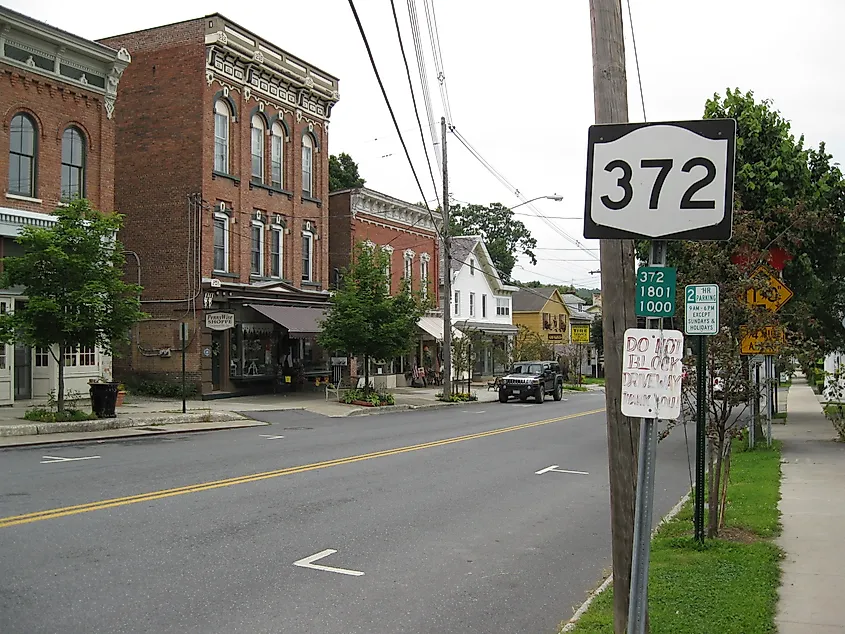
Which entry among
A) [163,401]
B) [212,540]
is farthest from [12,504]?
[163,401]

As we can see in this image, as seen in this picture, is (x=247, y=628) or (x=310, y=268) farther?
(x=310, y=268)

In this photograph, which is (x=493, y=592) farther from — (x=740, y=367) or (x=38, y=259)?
(x=38, y=259)

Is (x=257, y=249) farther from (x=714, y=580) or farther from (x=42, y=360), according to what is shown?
(x=714, y=580)

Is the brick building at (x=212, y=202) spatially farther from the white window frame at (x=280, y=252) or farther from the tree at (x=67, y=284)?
the tree at (x=67, y=284)

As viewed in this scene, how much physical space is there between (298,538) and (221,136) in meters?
25.2

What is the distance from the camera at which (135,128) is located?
31.7m

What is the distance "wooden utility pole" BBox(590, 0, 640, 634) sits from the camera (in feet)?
18.3

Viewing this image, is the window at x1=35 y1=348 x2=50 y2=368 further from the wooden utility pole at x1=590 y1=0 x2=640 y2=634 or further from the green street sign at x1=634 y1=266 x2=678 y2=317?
the green street sign at x1=634 y1=266 x2=678 y2=317

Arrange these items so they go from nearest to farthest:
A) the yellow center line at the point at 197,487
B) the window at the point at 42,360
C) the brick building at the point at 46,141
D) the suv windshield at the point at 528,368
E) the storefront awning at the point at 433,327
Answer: the yellow center line at the point at 197,487 → the brick building at the point at 46,141 → the window at the point at 42,360 → the suv windshield at the point at 528,368 → the storefront awning at the point at 433,327

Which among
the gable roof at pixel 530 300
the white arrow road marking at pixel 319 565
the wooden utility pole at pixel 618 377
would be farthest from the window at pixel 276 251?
the gable roof at pixel 530 300

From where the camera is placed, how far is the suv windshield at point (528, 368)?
1462 inches

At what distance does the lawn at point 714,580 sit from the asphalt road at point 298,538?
61 cm

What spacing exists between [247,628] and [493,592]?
2185 millimetres

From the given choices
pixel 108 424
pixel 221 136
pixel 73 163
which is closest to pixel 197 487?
pixel 108 424
